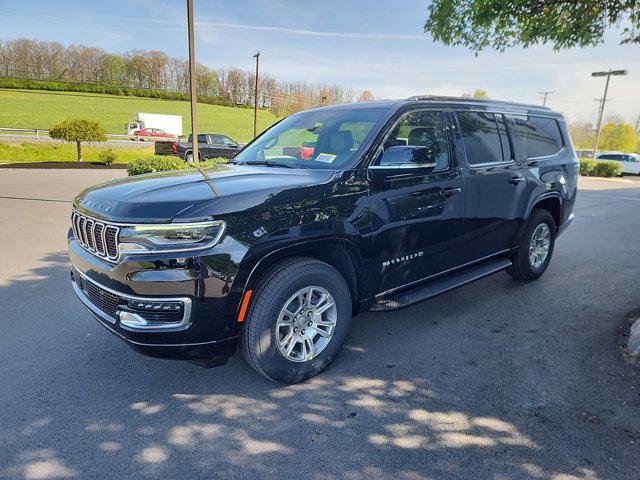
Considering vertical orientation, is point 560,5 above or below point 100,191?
above

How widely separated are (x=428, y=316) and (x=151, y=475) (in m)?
2.87

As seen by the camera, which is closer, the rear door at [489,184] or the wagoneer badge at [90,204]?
the wagoneer badge at [90,204]

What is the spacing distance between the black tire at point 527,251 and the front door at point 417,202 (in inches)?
56.2

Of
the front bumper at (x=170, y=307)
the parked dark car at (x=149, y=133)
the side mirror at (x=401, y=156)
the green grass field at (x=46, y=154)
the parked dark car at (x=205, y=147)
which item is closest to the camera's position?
the front bumper at (x=170, y=307)

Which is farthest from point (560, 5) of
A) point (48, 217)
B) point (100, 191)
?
point (48, 217)

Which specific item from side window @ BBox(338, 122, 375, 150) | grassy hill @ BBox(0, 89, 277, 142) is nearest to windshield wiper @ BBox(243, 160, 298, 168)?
side window @ BBox(338, 122, 375, 150)

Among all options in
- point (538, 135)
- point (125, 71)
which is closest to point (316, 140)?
point (538, 135)

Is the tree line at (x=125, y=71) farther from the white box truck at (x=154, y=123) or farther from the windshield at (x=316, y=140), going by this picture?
the windshield at (x=316, y=140)

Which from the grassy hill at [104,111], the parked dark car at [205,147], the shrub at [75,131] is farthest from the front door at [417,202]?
the grassy hill at [104,111]

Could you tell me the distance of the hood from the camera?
243 centimetres

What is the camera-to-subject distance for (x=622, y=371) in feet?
10.7

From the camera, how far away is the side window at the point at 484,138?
12.8 ft

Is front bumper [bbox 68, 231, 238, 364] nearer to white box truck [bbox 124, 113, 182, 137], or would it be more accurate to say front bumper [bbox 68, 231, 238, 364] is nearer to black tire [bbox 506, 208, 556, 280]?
black tire [bbox 506, 208, 556, 280]

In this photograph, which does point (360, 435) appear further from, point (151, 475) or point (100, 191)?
point (100, 191)
